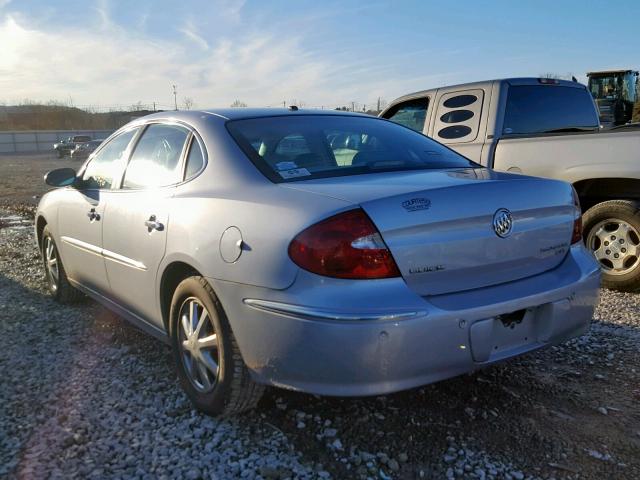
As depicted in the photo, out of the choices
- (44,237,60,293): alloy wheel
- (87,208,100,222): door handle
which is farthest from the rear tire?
(87,208,100,222): door handle

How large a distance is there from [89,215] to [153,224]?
105 cm

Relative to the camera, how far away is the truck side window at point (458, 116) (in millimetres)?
5617

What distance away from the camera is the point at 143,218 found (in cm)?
320

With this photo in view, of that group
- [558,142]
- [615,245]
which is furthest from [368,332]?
[615,245]

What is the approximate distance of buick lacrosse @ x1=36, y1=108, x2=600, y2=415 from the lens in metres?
2.25

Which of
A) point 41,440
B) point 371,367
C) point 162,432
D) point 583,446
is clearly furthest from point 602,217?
point 41,440

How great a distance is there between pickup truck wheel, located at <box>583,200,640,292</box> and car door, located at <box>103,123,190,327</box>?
3.61 metres

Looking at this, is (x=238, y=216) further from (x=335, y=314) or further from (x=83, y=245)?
(x=83, y=245)

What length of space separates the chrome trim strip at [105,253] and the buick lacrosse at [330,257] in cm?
2

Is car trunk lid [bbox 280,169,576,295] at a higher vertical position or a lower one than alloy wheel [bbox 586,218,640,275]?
higher

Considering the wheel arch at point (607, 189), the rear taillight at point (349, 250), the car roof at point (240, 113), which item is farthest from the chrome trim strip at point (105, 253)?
the wheel arch at point (607, 189)

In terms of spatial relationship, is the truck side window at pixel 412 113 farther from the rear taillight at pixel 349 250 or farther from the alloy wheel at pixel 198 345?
the rear taillight at pixel 349 250

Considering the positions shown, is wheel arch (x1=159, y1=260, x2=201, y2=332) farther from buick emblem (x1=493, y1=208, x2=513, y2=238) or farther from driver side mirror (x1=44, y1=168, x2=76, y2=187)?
driver side mirror (x1=44, y1=168, x2=76, y2=187)

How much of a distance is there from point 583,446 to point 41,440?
8.16ft
